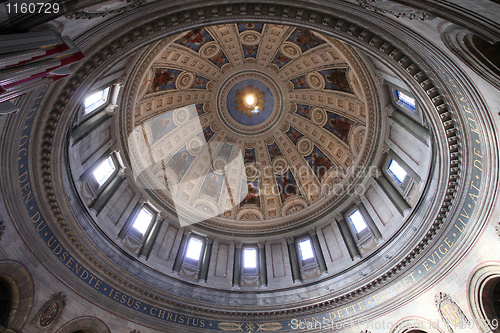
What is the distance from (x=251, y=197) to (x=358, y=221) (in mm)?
9398

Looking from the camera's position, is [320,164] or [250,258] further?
[320,164]

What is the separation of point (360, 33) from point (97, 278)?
14376 mm

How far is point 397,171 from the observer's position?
17.7m

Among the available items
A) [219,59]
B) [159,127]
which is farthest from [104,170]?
[219,59]

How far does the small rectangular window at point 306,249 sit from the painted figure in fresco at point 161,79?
581 inches

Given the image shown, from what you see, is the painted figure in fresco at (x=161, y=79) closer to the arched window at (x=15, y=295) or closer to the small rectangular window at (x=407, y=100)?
the arched window at (x=15, y=295)

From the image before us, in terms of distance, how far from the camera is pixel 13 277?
10.9 m

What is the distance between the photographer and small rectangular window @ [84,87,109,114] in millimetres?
15048

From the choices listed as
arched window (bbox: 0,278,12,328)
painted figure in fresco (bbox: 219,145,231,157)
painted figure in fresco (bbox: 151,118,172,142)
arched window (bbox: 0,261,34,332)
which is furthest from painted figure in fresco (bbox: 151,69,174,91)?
arched window (bbox: 0,278,12,328)

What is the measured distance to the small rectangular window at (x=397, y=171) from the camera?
675 inches

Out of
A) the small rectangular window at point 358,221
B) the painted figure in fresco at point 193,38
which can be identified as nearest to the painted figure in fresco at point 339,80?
the small rectangular window at point 358,221

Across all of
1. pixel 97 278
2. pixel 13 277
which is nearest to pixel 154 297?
pixel 97 278

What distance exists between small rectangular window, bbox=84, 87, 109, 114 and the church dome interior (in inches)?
3.9

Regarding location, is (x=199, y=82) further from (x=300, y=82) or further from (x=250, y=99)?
(x=300, y=82)
